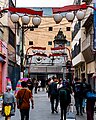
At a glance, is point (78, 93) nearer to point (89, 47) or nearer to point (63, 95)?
point (63, 95)

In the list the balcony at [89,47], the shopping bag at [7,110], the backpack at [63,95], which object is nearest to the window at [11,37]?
the balcony at [89,47]

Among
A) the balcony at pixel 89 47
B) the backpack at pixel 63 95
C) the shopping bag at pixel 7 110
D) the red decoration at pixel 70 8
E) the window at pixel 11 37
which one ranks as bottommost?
the shopping bag at pixel 7 110

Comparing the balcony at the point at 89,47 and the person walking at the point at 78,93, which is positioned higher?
the balcony at the point at 89,47

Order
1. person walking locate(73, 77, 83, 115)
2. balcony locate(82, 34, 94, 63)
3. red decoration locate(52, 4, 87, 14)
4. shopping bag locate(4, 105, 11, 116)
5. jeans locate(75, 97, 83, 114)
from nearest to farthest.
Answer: shopping bag locate(4, 105, 11, 116) → red decoration locate(52, 4, 87, 14) → person walking locate(73, 77, 83, 115) → jeans locate(75, 97, 83, 114) → balcony locate(82, 34, 94, 63)

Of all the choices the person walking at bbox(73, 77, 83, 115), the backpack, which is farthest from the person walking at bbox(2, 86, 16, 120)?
the person walking at bbox(73, 77, 83, 115)

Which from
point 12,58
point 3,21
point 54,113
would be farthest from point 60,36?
point 54,113

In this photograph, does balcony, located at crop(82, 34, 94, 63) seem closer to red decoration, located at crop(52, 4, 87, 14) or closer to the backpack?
the backpack

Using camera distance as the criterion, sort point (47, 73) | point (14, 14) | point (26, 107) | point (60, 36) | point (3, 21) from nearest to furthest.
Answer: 1. point (26, 107)
2. point (14, 14)
3. point (3, 21)
4. point (60, 36)
5. point (47, 73)

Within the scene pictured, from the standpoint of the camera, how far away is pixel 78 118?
20.7m

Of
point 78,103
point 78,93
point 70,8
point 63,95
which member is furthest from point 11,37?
point 70,8

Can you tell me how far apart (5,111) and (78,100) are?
734 cm

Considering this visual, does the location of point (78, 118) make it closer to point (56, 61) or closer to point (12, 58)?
point (12, 58)

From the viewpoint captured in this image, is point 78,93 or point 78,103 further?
point 78,103

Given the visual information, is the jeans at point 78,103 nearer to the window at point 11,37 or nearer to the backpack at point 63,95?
the backpack at point 63,95
